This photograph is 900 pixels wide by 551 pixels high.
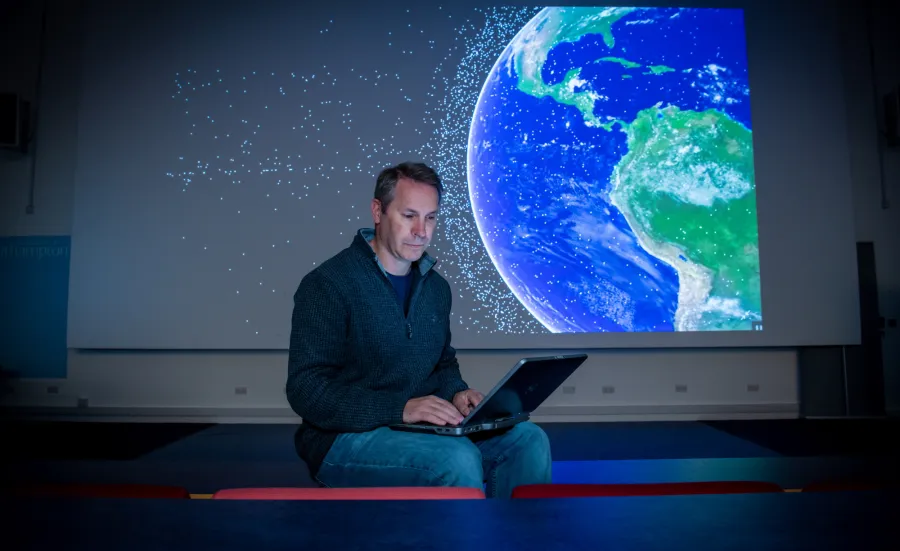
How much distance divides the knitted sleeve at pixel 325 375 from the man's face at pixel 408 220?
0.21 meters

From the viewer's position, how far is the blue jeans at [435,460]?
124 centimetres

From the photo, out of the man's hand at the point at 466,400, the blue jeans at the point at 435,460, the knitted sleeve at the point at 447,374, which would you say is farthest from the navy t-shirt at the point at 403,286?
the blue jeans at the point at 435,460

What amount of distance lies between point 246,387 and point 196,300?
67 cm

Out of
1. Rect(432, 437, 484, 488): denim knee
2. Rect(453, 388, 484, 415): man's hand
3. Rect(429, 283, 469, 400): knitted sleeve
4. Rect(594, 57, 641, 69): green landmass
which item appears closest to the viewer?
Rect(432, 437, 484, 488): denim knee

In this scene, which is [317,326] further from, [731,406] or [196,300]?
[731,406]

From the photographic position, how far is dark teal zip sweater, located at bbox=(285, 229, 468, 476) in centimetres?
138

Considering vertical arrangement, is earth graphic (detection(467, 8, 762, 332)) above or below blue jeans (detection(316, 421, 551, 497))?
above

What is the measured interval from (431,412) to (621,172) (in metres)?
3.06

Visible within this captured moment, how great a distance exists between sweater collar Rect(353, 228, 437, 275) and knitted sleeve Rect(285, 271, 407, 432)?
137 millimetres

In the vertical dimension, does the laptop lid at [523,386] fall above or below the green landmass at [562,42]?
below

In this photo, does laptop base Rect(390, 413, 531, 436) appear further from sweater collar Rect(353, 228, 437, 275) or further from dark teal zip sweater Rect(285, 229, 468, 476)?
sweater collar Rect(353, 228, 437, 275)

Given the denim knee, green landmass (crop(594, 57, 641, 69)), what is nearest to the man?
the denim knee

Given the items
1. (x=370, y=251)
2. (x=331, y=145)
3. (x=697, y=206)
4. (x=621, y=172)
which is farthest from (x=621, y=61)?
(x=370, y=251)

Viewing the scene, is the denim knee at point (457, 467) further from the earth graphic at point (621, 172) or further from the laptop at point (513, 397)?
the earth graphic at point (621, 172)
